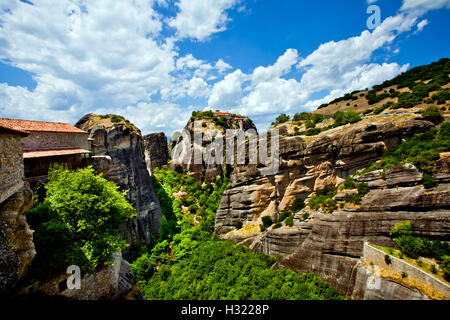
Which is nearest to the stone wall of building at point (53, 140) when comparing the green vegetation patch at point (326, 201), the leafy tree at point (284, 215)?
the leafy tree at point (284, 215)

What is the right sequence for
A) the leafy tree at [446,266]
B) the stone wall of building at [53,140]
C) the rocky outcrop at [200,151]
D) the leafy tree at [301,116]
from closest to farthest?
the leafy tree at [446,266] → the stone wall of building at [53,140] → the leafy tree at [301,116] → the rocky outcrop at [200,151]

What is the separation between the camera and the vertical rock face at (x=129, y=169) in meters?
25.9

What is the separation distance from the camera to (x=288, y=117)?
41.5 m

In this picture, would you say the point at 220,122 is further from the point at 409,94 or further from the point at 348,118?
the point at 409,94

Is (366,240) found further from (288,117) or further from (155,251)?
(288,117)

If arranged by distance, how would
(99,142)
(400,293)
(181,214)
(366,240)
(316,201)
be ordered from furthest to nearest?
(181,214)
(99,142)
(316,201)
(366,240)
(400,293)

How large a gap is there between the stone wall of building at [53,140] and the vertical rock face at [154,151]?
83.5 feet

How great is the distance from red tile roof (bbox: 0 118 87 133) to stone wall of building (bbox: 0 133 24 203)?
843 cm

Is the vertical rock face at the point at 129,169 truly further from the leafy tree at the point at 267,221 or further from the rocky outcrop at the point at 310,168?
the leafy tree at the point at 267,221

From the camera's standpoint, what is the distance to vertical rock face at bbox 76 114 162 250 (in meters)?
25.9

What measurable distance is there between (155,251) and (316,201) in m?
20.7

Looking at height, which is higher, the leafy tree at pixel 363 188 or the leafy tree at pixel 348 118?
the leafy tree at pixel 348 118

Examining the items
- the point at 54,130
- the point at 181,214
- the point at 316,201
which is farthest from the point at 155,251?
the point at 316,201
